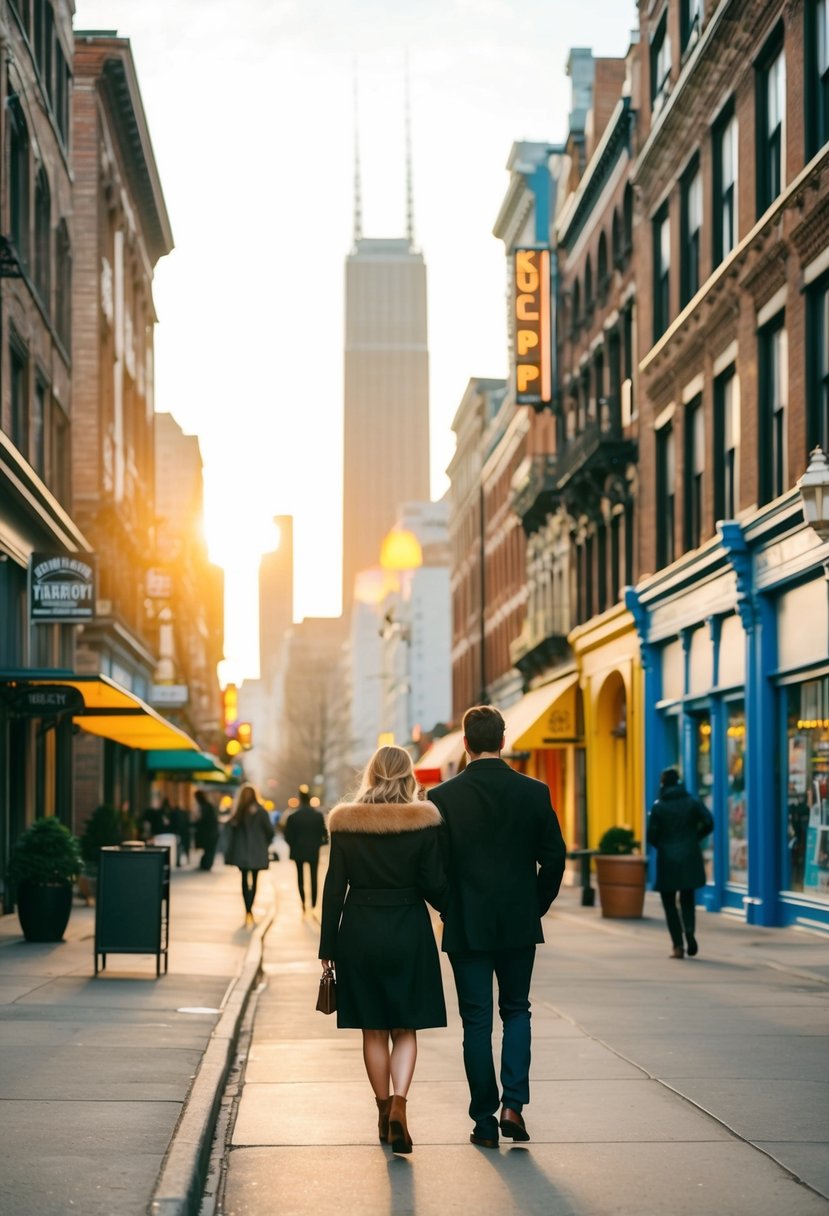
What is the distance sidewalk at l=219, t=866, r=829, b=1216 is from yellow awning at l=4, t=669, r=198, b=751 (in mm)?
7174

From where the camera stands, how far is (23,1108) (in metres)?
8.73

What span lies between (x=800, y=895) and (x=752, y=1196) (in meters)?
15.4

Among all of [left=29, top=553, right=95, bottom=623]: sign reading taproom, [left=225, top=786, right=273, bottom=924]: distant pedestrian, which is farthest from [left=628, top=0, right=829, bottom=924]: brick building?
[left=29, top=553, right=95, bottom=623]: sign reading taproom

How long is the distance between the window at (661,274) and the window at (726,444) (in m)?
4.28

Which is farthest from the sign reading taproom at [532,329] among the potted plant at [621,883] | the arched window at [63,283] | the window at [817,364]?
the window at [817,364]

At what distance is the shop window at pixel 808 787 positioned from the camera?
2138 centimetres

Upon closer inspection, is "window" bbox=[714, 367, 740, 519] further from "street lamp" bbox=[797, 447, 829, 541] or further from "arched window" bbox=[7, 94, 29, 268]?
"arched window" bbox=[7, 94, 29, 268]

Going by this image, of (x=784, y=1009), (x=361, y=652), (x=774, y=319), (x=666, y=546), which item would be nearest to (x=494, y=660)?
(x=666, y=546)

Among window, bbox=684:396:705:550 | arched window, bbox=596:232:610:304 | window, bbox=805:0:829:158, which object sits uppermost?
arched window, bbox=596:232:610:304

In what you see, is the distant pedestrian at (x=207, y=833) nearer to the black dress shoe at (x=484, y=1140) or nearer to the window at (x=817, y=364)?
the window at (x=817, y=364)

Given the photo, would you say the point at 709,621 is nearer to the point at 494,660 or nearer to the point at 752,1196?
the point at 752,1196

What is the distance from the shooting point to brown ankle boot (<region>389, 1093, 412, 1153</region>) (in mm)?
8164

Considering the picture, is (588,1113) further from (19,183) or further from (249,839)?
(19,183)

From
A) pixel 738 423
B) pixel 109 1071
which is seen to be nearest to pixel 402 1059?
pixel 109 1071
